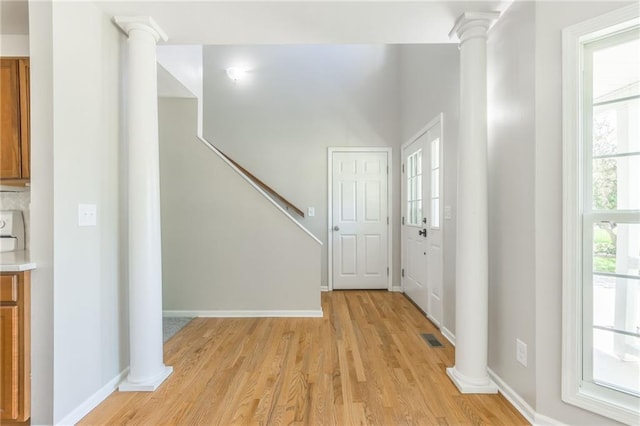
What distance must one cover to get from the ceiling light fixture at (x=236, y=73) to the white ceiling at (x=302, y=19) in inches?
95.0

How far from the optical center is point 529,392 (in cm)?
165

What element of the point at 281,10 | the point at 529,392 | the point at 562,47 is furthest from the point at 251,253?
the point at 562,47

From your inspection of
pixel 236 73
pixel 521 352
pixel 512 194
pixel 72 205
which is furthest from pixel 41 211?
pixel 236 73

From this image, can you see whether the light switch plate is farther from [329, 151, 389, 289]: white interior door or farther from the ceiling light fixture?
the ceiling light fixture

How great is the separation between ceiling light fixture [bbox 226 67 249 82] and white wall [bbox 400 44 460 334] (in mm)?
2464

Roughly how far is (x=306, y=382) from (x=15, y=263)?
1.70 metres

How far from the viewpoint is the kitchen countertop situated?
1.46 m

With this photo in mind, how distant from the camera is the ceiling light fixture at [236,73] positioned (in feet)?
14.9

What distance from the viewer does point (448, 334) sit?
2.70m

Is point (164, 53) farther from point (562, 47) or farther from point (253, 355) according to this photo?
point (562, 47)

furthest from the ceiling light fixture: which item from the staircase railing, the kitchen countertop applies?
the kitchen countertop

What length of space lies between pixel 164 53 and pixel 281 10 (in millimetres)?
1372

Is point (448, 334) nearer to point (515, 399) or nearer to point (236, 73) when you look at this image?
point (515, 399)

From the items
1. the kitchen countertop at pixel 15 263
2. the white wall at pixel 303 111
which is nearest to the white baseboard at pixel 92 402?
the kitchen countertop at pixel 15 263
